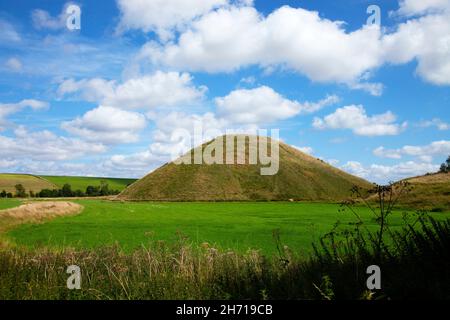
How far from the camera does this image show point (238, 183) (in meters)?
144

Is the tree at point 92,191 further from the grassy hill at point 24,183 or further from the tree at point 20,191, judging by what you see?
the tree at point 20,191

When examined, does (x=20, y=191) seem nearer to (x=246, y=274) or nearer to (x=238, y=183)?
(x=238, y=183)

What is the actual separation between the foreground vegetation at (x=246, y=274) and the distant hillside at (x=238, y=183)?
116 meters

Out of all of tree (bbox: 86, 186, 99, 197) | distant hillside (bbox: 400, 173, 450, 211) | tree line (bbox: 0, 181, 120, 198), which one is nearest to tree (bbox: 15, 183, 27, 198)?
tree line (bbox: 0, 181, 120, 198)

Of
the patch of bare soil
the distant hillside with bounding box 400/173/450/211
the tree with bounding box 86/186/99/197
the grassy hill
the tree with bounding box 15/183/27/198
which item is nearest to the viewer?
the patch of bare soil

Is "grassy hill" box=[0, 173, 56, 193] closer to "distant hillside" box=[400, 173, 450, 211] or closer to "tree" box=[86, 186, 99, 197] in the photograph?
"tree" box=[86, 186, 99, 197]

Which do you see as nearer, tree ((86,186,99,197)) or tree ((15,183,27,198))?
tree ((15,183,27,198))

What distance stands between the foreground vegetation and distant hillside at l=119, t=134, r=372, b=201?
381 ft

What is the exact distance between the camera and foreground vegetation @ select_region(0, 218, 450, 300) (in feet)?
28.2

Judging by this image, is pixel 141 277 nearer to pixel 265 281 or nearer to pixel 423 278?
pixel 265 281

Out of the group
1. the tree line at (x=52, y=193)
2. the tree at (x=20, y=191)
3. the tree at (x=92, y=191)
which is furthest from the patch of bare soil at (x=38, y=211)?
the tree at (x=92, y=191)

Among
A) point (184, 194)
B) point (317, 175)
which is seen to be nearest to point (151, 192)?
point (184, 194)

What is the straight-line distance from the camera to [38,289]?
34.8ft

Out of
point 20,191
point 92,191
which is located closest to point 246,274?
point 20,191
